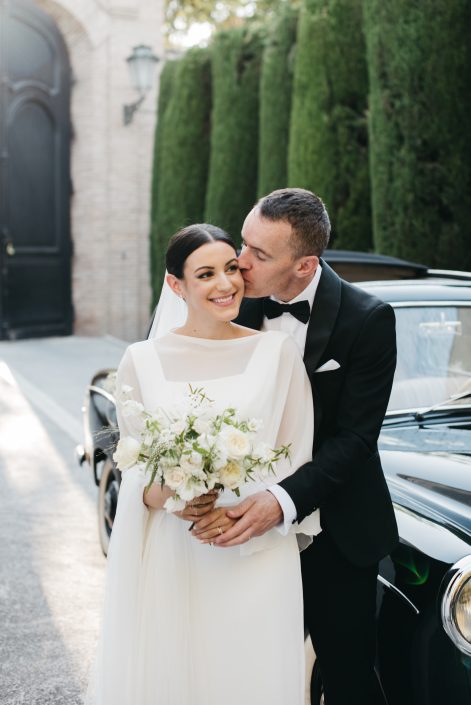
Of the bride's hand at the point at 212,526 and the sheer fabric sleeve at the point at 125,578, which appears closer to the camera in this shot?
the bride's hand at the point at 212,526

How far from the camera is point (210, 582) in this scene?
99.6 inches

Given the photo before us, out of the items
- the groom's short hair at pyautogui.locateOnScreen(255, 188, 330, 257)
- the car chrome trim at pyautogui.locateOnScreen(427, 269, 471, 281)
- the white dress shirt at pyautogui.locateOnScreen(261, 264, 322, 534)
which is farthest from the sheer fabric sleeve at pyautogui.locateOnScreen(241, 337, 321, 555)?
the car chrome trim at pyautogui.locateOnScreen(427, 269, 471, 281)

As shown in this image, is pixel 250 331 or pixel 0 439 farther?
pixel 0 439

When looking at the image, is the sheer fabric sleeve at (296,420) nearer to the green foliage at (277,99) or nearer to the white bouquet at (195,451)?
the white bouquet at (195,451)

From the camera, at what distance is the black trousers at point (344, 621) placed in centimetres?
262

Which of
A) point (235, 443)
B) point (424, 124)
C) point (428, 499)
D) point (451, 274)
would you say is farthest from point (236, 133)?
point (235, 443)

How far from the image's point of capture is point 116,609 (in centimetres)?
255

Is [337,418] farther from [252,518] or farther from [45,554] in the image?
[45,554]

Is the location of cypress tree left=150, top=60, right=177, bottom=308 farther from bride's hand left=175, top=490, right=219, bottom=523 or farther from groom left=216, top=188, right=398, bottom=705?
bride's hand left=175, top=490, right=219, bottom=523

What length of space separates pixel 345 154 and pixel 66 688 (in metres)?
7.82

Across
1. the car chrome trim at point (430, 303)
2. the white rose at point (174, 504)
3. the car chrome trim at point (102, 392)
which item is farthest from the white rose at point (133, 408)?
the car chrome trim at point (102, 392)

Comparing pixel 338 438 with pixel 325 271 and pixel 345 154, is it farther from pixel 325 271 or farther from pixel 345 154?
pixel 345 154

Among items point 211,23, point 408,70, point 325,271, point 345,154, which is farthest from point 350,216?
point 211,23

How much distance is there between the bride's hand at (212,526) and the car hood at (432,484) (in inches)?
23.4
